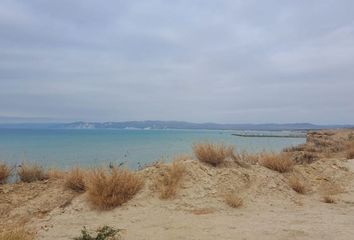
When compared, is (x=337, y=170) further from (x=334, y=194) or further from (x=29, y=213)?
(x=29, y=213)

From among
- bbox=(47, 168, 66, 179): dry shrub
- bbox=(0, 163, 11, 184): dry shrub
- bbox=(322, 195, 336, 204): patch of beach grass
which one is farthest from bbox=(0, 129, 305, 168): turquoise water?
bbox=(322, 195, 336, 204): patch of beach grass

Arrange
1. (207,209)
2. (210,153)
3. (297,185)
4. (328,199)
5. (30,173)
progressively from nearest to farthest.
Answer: (207,209), (328,199), (297,185), (210,153), (30,173)

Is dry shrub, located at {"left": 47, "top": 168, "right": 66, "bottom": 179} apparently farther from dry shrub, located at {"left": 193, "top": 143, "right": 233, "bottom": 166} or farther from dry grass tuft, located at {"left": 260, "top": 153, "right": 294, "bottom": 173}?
dry grass tuft, located at {"left": 260, "top": 153, "right": 294, "bottom": 173}

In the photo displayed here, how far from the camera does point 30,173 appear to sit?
11930 mm

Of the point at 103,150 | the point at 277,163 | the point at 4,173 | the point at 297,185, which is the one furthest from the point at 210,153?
the point at 103,150

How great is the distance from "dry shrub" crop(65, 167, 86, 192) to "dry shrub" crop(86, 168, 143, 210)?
0.58 metres

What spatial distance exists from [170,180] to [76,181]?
2.22 m

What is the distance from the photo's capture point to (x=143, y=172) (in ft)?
35.1

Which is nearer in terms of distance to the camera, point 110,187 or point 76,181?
point 110,187

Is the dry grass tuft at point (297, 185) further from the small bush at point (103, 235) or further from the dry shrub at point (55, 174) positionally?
the dry shrub at point (55, 174)

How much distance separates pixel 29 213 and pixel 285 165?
265 inches

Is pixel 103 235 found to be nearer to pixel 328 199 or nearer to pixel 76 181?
pixel 76 181

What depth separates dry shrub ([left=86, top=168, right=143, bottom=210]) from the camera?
930 cm

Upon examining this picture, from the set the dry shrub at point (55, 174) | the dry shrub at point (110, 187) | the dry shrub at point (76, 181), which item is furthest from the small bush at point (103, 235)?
the dry shrub at point (55, 174)
